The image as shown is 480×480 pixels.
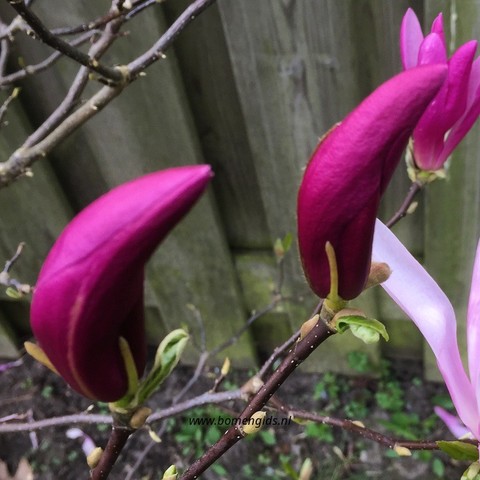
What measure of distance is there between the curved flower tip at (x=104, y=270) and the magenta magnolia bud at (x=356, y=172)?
9cm

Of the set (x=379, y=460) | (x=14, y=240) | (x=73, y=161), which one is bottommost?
(x=379, y=460)

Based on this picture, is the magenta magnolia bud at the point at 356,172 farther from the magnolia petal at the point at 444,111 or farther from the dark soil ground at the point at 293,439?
the dark soil ground at the point at 293,439

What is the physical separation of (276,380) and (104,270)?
21cm

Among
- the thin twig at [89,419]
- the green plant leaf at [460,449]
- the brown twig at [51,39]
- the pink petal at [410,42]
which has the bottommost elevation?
the thin twig at [89,419]

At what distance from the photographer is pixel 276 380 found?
1.69 ft

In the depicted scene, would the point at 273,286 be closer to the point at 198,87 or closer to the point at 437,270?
the point at 437,270

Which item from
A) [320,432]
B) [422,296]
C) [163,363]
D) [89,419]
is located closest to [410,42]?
[422,296]

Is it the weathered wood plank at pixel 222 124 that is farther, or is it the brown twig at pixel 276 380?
the weathered wood plank at pixel 222 124

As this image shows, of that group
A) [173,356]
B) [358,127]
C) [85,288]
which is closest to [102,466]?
[173,356]

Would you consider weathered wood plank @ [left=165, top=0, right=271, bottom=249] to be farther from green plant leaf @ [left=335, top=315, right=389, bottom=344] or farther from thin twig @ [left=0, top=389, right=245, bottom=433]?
green plant leaf @ [left=335, top=315, right=389, bottom=344]

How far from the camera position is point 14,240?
1753mm

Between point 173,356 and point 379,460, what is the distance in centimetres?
141

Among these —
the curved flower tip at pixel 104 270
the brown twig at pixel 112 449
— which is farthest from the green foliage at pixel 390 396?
the curved flower tip at pixel 104 270

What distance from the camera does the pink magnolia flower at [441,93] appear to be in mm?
701
